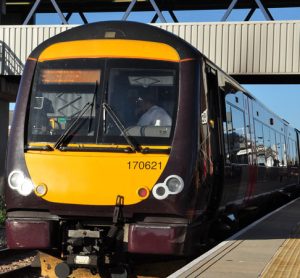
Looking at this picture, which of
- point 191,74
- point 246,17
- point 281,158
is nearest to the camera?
point 191,74

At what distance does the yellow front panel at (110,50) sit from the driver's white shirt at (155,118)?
62 cm

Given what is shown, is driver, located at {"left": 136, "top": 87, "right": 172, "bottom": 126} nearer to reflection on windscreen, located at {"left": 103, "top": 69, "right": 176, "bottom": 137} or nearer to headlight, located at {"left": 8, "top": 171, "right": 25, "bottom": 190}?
reflection on windscreen, located at {"left": 103, "top": 69, "right": 176, "bottom": 137}

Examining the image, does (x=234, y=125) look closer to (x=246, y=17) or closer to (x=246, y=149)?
(x=246, y=149)

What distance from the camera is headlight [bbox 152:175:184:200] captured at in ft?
20.5

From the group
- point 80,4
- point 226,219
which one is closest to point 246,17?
point 80,4

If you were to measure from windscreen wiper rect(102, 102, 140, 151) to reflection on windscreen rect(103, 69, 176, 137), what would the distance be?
4 cm

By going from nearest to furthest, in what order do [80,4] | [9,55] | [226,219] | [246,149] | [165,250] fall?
[165,250]
[226,219]
[246,149]
[9,55]
[80,4]

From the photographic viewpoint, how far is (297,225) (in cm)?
1037

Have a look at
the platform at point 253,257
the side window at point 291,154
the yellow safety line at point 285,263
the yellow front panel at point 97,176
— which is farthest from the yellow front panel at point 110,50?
the side window at point 291,154

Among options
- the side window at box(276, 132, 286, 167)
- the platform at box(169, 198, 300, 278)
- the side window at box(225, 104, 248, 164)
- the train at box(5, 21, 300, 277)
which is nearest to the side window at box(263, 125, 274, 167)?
the side window at box(276, 132, 286, 167)

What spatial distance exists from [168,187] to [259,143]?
20.3 ft

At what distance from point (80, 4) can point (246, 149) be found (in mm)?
16650

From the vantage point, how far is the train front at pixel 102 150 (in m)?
6.27

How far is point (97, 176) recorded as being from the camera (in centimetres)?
635
